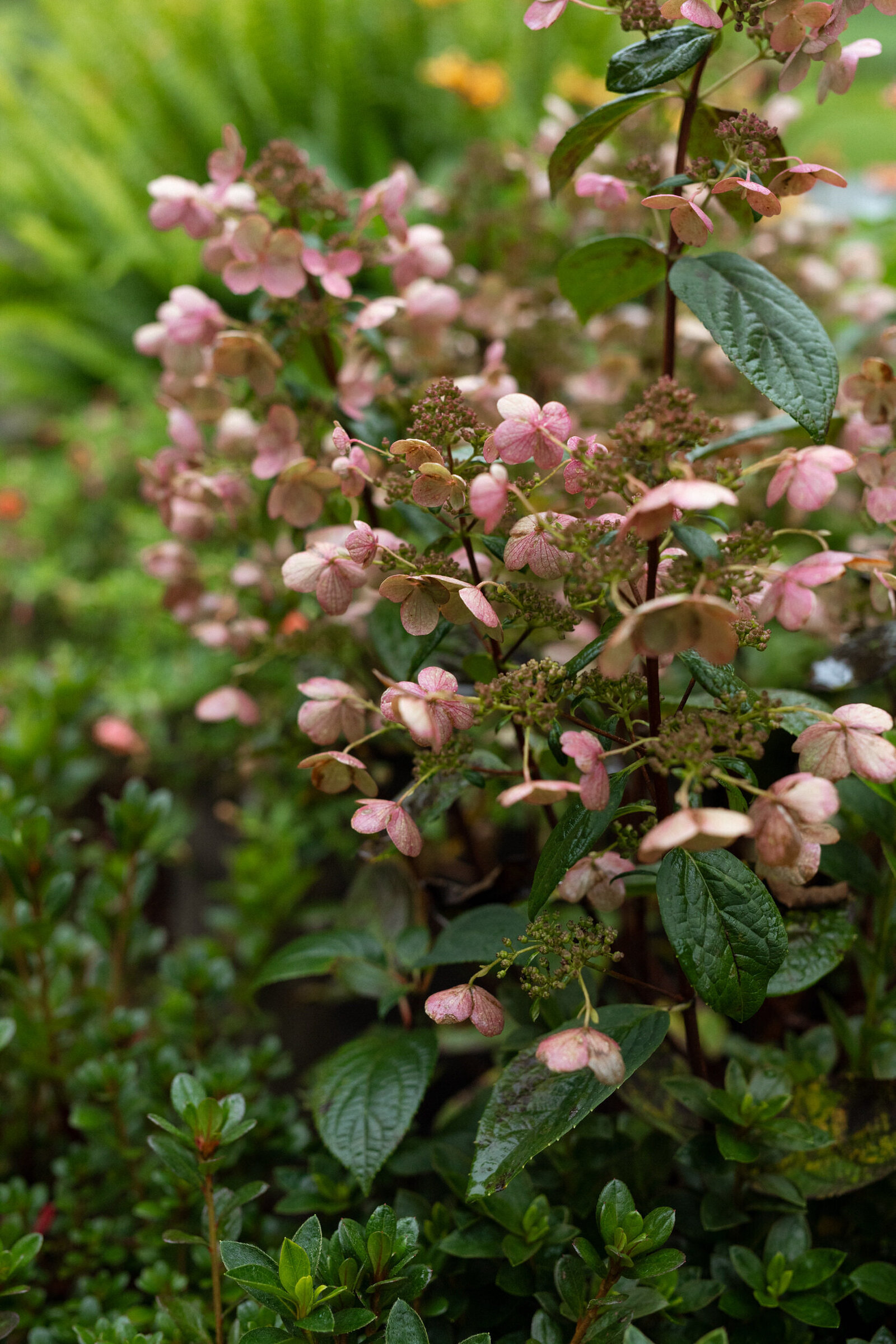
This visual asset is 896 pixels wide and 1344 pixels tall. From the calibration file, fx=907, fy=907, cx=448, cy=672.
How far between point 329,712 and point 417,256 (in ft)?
1.38

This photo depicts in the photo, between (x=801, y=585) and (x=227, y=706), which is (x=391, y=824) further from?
(x=227, y=706)

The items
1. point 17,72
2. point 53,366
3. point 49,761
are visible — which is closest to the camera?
point 49,761

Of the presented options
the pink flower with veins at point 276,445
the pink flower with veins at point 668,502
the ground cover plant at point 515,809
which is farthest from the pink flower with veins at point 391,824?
the pink flower with veins at point 276,445

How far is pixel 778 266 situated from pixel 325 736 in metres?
0.88

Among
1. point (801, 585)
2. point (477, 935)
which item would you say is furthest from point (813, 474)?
point (477, 935)

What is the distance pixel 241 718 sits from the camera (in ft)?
2.79

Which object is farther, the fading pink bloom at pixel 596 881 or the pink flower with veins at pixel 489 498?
the fading pink bloom at pixel 596 881

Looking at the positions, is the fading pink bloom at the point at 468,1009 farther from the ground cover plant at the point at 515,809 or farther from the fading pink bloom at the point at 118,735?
the fading pink bloom at the point at 118,735

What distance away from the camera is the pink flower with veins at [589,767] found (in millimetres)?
442

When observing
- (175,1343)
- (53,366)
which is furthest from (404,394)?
(53,366)

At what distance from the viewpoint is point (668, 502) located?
0.38 metres

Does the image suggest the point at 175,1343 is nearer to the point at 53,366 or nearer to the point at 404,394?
the point at 404,394

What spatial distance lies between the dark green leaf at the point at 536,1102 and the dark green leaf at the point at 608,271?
1.72 feet

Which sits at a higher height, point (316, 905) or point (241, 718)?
point (241, 718)
